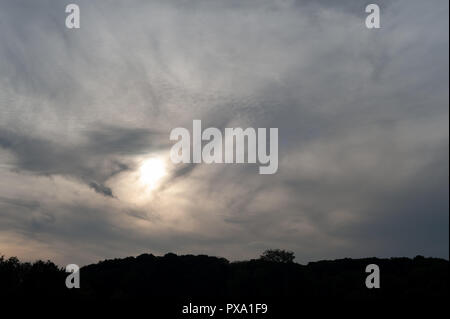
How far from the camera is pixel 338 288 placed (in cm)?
8644

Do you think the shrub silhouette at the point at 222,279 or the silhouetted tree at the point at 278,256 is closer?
the shrub silhouette at the point at 222,279

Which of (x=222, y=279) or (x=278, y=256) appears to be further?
(x=278, y=256)

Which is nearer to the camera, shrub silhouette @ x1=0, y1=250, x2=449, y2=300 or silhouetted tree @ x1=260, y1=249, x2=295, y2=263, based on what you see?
shrub silhouette @ x1=0, y1=250, x2=449, y2=300
